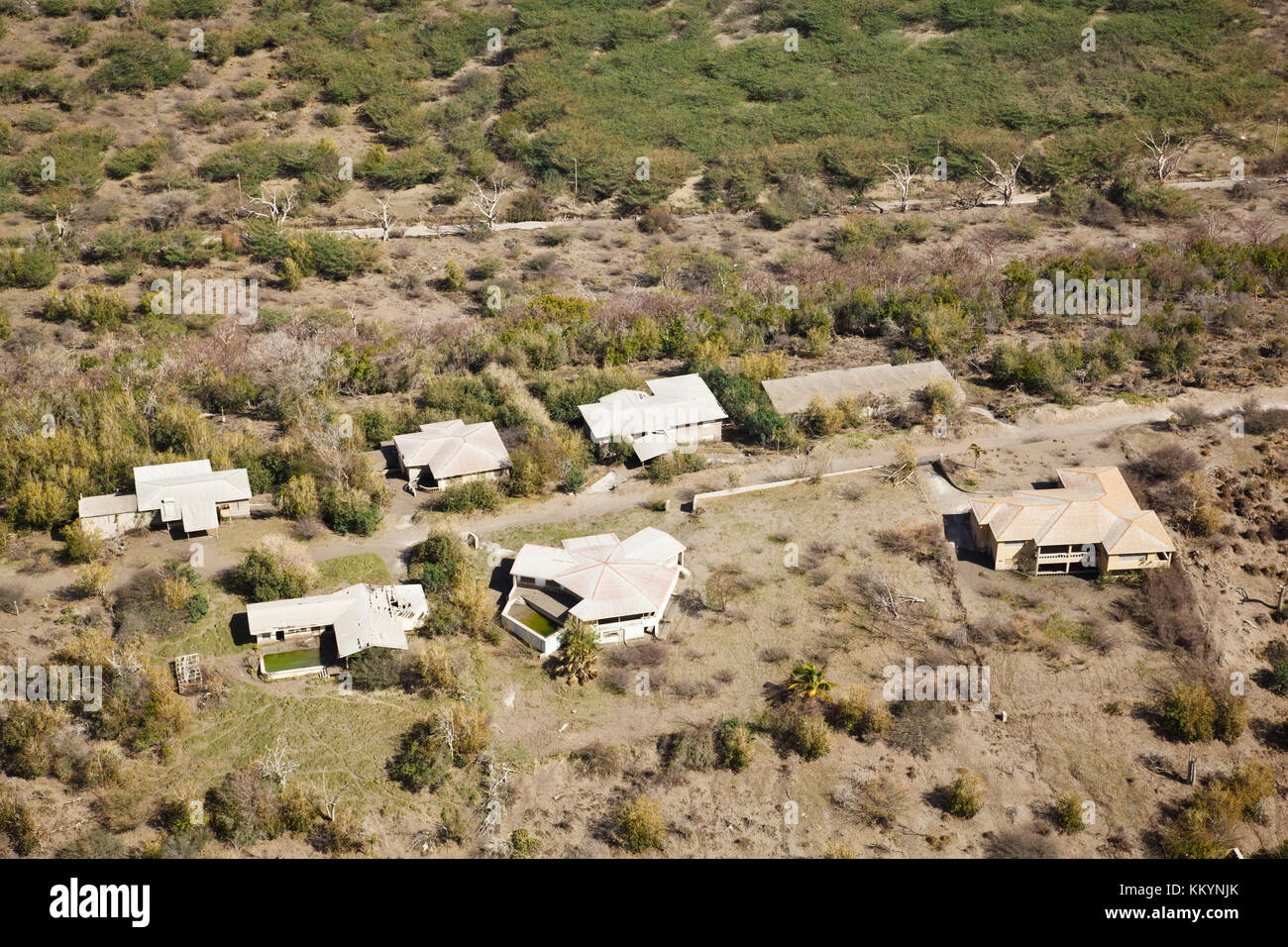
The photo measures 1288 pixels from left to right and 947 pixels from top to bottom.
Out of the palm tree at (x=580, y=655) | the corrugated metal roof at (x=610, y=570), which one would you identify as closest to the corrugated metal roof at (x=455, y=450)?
the corrugated metal roof at (x=610, y=570)

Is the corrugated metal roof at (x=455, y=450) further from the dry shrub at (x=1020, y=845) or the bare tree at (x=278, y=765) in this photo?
the dry shrub at (x=1020, y=845)

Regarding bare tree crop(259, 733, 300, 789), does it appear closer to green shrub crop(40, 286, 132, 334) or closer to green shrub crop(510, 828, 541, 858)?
green shrub crop(510, 828, 541, 858)

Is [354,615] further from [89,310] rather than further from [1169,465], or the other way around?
[89,310]

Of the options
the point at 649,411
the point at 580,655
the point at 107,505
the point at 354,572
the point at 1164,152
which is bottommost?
the point at 354,572

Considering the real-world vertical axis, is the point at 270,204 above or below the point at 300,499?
above

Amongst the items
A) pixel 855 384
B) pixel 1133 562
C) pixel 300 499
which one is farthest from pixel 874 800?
pixel 300 499

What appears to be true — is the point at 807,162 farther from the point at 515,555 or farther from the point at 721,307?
the point at 515,555

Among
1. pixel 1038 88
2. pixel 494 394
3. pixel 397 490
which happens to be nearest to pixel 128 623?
pixel 397 490
